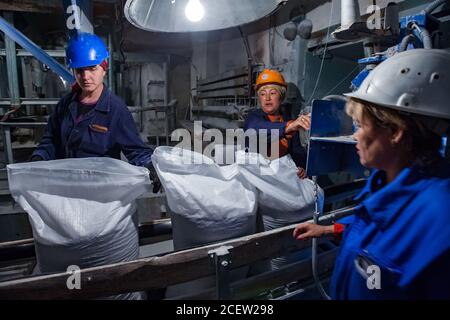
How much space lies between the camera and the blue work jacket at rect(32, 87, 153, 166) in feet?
6.24

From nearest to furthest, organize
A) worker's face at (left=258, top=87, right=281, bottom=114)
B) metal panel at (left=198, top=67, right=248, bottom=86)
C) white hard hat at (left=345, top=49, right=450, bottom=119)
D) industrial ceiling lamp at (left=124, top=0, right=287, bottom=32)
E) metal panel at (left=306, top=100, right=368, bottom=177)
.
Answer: white hard hat at (left=345, top=49, right=450, bottom=119) → industrial ceiling lamp at (left=124, top=0, right=287, bottom=32) → metal panel at (left=306, top=100, right=368, bottom=177) → worker's face at (left=258, top=87, right=281, bottom=114) → metal panel at (left=198, top=67, right=248, bottom=86)

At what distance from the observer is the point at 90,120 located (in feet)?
6.27

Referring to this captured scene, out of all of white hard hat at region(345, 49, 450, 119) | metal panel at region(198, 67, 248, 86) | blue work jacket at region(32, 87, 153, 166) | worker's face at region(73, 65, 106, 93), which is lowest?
blue work jacket at region(32, 87, 153, 166)

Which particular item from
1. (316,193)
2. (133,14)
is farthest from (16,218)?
(316,193)

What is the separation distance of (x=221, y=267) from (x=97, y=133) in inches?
51.3

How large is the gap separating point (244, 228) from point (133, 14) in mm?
1223

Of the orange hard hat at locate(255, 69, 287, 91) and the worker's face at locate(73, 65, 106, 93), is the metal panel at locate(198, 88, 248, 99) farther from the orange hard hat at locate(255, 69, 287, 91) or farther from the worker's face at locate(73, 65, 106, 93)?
the worker's face at locate(73, 65, 106, 93)

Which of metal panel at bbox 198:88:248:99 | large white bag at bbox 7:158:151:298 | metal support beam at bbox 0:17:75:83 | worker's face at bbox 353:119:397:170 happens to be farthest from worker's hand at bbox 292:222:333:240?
metal panel at bbox 198:88:248:99

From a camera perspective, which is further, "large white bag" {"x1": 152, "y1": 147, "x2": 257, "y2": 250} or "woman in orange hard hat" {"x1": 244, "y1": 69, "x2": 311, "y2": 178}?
"woman in orange hard hat" {"x1": 244, "y1": 69, "x2": 311, "y2": 178}

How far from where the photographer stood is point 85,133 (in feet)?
6.24

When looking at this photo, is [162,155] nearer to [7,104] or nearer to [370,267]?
[370,267]

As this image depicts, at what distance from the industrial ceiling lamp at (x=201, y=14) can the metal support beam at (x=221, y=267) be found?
1177 millimetres

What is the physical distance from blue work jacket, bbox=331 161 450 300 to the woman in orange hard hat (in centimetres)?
131

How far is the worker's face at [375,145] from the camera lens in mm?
852
